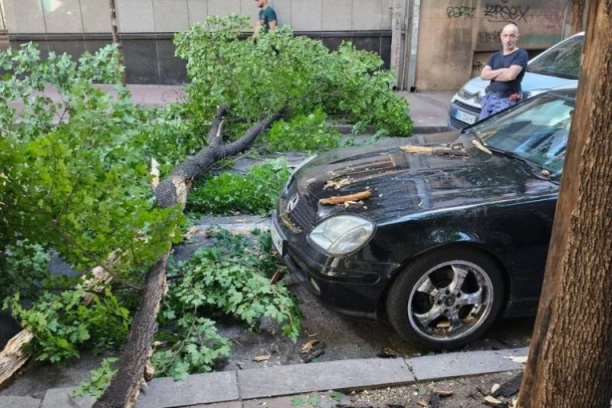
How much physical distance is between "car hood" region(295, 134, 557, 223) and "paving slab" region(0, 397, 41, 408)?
196 centimetres

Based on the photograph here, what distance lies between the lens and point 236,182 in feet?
20.9

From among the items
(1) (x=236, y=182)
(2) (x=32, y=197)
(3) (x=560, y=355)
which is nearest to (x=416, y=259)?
(3) (x=560, y=355)

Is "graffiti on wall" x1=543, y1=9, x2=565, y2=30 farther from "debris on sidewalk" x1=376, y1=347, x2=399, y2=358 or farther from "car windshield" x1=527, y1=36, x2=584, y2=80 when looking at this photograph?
"debris on sidewalk" x1=376, y1=347, x2=399, y2=358

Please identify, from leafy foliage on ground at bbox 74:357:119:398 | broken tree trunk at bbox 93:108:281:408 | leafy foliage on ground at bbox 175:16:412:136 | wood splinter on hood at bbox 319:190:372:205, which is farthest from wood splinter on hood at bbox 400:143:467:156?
leafy foliage on ground at bbox 175:16:412:136

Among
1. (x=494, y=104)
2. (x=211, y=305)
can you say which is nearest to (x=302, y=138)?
(x=494, y=104)

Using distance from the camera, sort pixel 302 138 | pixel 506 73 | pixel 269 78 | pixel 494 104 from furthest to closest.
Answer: pixel 269 78, pixel 302 138, pixel 494 104, pixel 506 73

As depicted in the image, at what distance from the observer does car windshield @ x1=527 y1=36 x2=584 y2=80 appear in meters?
8.38

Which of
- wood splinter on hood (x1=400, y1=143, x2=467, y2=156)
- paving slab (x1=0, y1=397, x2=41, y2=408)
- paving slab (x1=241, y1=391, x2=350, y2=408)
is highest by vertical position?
wood splinter on hood (x1=400, y1=143, x2=467, y2=156)

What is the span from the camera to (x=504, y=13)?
1394 centimetres

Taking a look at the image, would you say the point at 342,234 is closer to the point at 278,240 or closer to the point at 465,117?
the point at 278,240

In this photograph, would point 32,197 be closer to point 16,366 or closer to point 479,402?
point 16,366

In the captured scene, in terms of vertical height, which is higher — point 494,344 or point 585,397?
point 585,397

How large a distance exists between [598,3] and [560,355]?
4.44 feet

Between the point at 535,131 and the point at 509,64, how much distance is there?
8.75 feet
